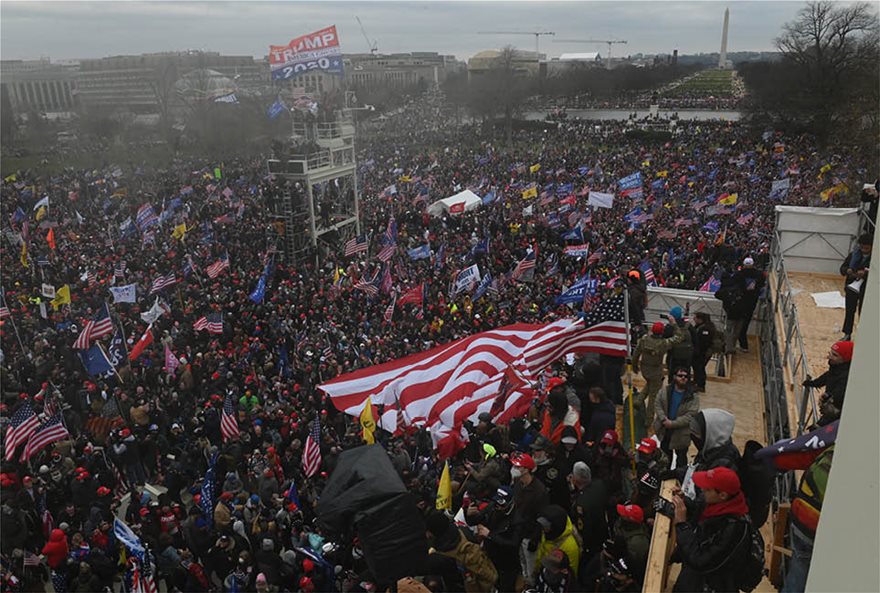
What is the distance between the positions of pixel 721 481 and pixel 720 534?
1.26 ft

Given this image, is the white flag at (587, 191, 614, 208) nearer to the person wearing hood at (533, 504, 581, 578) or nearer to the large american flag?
the large american flag

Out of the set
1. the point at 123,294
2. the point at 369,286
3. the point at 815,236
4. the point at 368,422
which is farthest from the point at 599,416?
the point at 123,294

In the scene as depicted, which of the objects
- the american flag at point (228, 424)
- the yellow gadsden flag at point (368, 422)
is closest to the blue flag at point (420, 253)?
the american flag at point (228, 424)

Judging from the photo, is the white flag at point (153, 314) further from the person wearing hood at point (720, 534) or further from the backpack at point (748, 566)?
the backpack at point (748, 566)

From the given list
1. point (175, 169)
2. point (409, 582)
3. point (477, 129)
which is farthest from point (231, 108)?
point (409, 582)

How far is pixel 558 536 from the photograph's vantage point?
5.36 meters

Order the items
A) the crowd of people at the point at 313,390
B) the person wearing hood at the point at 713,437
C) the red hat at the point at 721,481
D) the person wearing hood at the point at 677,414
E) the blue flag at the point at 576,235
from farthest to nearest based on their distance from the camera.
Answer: the blue flag at the point at 576,235 < the person wearing hood at the point at 677,414 < the crowd of people at the point at 313,390 < the person wearing hood at the point at 713,437 < the red hat at the point at 721,481

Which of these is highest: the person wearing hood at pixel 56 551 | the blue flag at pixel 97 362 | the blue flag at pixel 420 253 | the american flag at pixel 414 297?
the blue flag at pixel 420 253

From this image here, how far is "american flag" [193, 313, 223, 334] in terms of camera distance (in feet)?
47.9

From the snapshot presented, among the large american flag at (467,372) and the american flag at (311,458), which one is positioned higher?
the large american flag at (467,372)

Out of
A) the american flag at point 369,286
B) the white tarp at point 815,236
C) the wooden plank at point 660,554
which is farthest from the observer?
the american flag at point 369,286

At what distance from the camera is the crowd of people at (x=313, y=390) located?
5777 millimetres

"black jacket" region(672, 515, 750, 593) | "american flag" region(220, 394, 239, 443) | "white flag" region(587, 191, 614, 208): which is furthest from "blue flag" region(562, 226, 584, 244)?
"black jacket" region(672, 515, 750, 593)

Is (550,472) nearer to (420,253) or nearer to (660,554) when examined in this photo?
(660,554)
